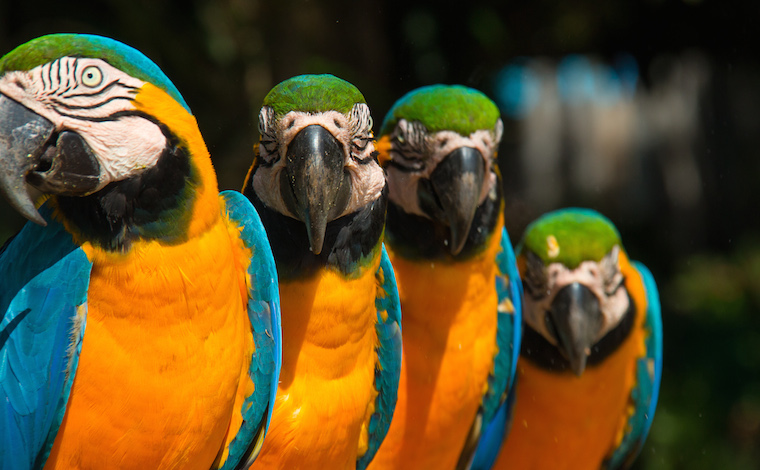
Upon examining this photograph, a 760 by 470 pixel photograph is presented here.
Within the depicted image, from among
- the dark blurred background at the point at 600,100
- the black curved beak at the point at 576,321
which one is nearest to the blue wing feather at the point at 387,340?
the black curved beak at the point at 576,321

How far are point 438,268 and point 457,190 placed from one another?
249 millimetres

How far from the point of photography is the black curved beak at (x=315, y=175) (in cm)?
136

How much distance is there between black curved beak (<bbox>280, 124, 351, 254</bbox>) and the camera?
1.36 metres

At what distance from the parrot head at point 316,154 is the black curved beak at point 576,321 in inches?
33.1

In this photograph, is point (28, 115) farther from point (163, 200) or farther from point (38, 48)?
point (163, 200)

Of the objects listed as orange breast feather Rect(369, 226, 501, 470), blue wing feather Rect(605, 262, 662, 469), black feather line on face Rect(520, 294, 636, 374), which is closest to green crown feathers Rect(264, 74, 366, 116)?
orange breast feather Rect(369, 226, 501, 470)

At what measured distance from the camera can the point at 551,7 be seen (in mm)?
4008

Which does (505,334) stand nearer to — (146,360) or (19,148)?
(146,360)

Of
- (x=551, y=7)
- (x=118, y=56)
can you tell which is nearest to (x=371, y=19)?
(x=551, y=7)

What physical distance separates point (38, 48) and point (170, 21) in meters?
2.58

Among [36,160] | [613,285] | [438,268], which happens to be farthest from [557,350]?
[36,160]

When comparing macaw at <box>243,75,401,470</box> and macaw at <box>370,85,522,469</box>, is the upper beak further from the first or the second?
macaw at <box>370,85,522,469</box>

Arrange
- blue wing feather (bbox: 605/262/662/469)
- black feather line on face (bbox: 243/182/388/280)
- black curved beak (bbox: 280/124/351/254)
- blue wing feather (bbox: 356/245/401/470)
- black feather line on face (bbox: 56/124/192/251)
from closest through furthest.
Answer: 1. black feather line on face (bbox: 56/124/192/251)
2. black curved beak (bbox: 280/124/351/254)
3. black feather line on face (bbox: 243/182/388/280)
4. blue wing feather (bbox: 356/245/401/470)
5. blue wing feather (bbox: 605/262/662/469)

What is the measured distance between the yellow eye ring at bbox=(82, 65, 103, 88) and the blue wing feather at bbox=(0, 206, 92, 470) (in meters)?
0.27
